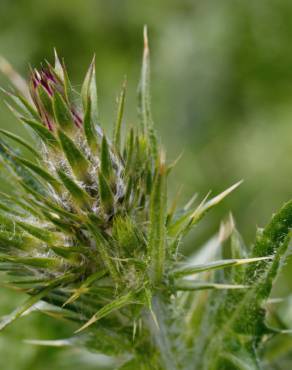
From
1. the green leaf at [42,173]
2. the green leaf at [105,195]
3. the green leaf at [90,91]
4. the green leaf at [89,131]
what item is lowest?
the green leaf at [105,195]

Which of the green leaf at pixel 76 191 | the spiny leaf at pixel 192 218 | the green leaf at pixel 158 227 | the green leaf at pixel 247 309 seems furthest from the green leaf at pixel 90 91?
the green leaf at pixel 247 309

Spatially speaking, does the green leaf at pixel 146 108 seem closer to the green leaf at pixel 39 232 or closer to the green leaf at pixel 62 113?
the green leaf at pixel 62 113

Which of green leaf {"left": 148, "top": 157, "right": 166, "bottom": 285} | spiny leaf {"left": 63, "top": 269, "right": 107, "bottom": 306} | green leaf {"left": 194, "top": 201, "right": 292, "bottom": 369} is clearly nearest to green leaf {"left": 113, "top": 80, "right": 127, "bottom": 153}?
green leaf {"left": 148, "top": 157, "right": 166, "bottom": 285}

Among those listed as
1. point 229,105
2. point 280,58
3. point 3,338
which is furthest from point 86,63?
point 3,338

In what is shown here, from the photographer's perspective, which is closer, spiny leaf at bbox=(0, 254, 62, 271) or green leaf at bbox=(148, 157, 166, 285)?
green leaf at bbox=(148, 157, 166, 285)

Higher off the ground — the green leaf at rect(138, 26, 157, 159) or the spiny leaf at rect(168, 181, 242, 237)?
the green leaf at rect(138, 26, 157, 159)

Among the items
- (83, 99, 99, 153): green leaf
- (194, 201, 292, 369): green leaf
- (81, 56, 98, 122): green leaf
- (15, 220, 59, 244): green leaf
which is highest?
(81, 56, 98, 122): green leaf

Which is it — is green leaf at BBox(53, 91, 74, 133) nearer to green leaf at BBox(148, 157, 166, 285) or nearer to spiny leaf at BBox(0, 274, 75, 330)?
green leaf at BBox(148, 157, 166, 285)

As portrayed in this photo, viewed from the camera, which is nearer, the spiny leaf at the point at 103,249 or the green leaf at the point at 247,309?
the spiny leaf at the point at 103,249
